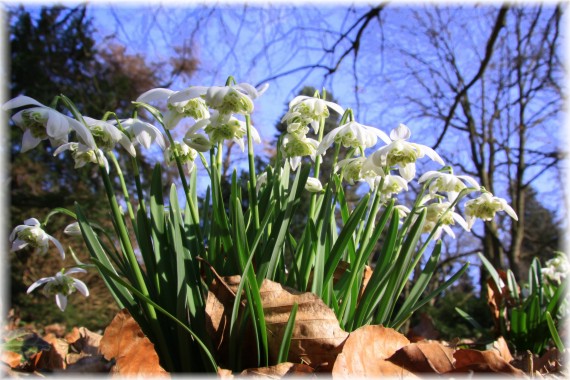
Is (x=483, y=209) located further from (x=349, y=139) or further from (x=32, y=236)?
(x=32, y=236)

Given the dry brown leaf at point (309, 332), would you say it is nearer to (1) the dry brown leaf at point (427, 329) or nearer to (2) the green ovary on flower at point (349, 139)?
(2) the green ovary on flower at point (349, 139)

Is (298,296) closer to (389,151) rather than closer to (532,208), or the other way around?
(389,151)

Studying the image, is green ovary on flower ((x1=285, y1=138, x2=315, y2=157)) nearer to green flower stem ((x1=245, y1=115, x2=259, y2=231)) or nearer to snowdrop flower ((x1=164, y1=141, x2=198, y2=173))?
green flower stem ((x1=245, y1=115, x2=259, y2=231))

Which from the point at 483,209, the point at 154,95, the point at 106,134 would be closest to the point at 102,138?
the point at 106,134

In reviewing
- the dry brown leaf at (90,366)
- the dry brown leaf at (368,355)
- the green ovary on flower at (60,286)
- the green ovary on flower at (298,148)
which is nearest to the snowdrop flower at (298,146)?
the green ovary on flower at (298,148)

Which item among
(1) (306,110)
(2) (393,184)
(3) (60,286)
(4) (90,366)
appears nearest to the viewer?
(4) (90,366)

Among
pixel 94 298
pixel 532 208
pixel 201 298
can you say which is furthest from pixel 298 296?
pixel 532 208
